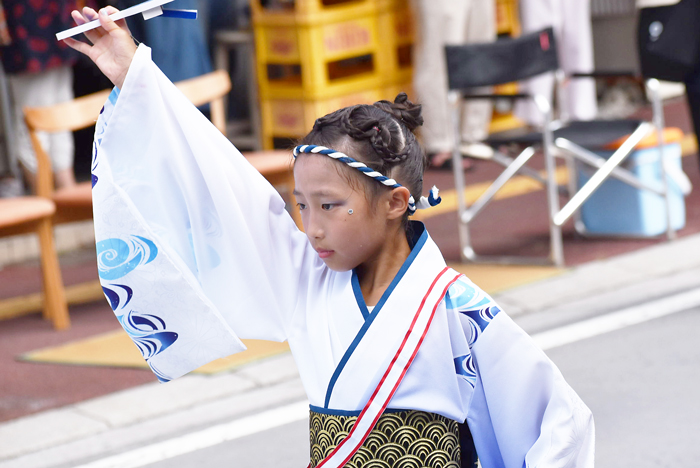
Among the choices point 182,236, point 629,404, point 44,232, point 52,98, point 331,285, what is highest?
point 52,98

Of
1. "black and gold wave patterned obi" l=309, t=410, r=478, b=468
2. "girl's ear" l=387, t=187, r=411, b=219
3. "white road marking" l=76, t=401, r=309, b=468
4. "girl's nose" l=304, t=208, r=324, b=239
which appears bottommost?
"white road marking" l=76, t=401, r=309, b=468

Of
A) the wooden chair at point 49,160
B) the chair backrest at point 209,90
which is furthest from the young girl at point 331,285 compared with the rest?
the chair backrest at point 209,90

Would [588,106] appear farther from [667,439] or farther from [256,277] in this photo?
[256,277]

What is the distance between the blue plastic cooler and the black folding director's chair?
2.3 inches

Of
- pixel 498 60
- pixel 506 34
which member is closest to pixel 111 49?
pixel 498 60

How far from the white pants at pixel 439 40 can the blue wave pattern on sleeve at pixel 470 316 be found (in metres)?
5.90

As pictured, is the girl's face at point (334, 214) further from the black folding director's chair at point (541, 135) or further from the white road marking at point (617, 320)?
the black folding director's chair at point (541, 135)

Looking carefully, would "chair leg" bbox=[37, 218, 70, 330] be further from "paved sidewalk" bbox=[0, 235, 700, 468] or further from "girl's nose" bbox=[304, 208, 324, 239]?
"girl's nose" bbox=[304, 208, 324, 239]

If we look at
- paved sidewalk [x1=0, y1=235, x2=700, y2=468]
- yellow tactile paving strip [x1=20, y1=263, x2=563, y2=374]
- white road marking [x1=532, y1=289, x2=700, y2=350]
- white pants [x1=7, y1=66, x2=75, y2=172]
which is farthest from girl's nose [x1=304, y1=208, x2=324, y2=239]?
white pants [x1=7, y1=66, x2=75, y2=172]

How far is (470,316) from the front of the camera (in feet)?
Result: 6.51

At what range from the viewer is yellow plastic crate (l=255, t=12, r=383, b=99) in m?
7.63

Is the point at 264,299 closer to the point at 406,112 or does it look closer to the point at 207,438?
the point at 406,112

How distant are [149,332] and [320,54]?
18.8 ft

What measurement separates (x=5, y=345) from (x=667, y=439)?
2.98m
